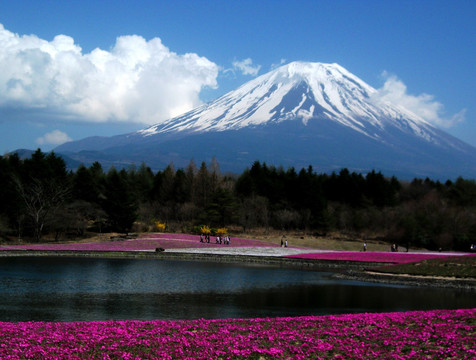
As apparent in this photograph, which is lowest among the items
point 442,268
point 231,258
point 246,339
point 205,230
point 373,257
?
point 231,258

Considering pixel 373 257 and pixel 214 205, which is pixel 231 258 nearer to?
pixel 373 257

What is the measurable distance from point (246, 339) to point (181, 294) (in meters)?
12.8

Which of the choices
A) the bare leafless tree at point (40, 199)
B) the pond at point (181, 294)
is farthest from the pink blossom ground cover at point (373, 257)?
the bare leafless tree at point (40, 199)

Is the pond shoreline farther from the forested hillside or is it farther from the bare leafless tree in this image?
the forested hillside

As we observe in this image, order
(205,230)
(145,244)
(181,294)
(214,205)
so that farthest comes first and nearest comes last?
(214,205) → (205,230) → (145,244) → (181,294)

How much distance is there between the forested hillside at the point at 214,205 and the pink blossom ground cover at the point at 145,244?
30.0ft

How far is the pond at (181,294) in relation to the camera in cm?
2289

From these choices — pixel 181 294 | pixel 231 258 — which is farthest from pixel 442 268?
pixel 181 294

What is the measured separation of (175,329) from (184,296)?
10656 millimetres

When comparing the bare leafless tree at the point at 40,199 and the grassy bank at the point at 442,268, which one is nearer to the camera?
the grassy bank at the point at 442,268

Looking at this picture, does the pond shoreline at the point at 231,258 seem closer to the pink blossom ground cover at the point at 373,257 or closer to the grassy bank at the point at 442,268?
the pink blossom ground cover at the point at 373,257

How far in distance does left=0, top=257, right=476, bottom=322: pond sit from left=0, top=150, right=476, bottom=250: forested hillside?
89.9ft

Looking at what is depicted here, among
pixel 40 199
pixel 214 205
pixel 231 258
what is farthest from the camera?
pixel 214 205

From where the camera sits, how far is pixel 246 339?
1589cm
